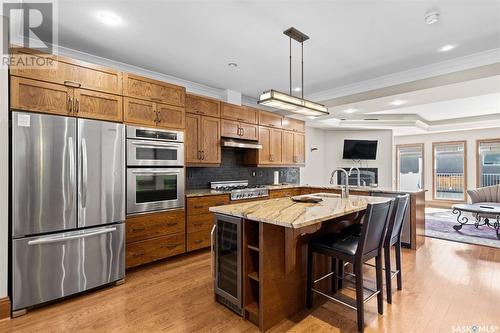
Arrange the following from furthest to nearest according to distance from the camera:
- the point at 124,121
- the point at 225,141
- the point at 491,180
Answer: the point at 491,180
the point at 225,141
the point at 124,121

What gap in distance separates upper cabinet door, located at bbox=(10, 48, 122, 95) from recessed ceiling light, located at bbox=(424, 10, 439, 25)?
3327 millimetres

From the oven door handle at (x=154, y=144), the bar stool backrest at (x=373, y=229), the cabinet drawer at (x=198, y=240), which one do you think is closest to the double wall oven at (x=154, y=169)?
the oven door handle at (x=154, y=144)

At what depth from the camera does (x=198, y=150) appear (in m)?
4.16

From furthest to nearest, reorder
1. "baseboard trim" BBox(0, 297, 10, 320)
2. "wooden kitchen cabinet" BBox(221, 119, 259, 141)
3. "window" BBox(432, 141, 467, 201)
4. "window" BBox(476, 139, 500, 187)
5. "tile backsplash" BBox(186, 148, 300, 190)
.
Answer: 1. "window" BBox(432, 141, 467, 201)
2. "window" BBox(476, 139, 500, 187)
3. "wooden kitchen cabinet" BBox(221, 119, 259, 141)
4. "tile backsplash" BBox(186, 148, 300, 190)
5. "baseboard trim" BBox(0, 297, 10, 320)

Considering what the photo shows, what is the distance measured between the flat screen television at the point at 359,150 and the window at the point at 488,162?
3.32 metres

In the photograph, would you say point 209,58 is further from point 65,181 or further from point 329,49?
point 65,181

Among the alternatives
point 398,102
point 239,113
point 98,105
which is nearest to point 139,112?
point 98,105

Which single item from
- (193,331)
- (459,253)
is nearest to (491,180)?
(459,253)

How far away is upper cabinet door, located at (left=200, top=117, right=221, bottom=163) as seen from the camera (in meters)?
4.23

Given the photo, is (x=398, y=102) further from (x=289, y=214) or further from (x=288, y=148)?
(x=289, y=214)

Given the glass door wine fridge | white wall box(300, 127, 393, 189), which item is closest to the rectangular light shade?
the glass door wine fridge

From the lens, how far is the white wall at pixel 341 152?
790 cm

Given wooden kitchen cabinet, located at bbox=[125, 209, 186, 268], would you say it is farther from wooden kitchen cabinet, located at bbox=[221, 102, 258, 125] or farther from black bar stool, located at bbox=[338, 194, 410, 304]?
black bar stool, located at bbox=[338, 194, 410, 304]

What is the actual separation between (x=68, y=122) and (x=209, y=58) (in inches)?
74.5
